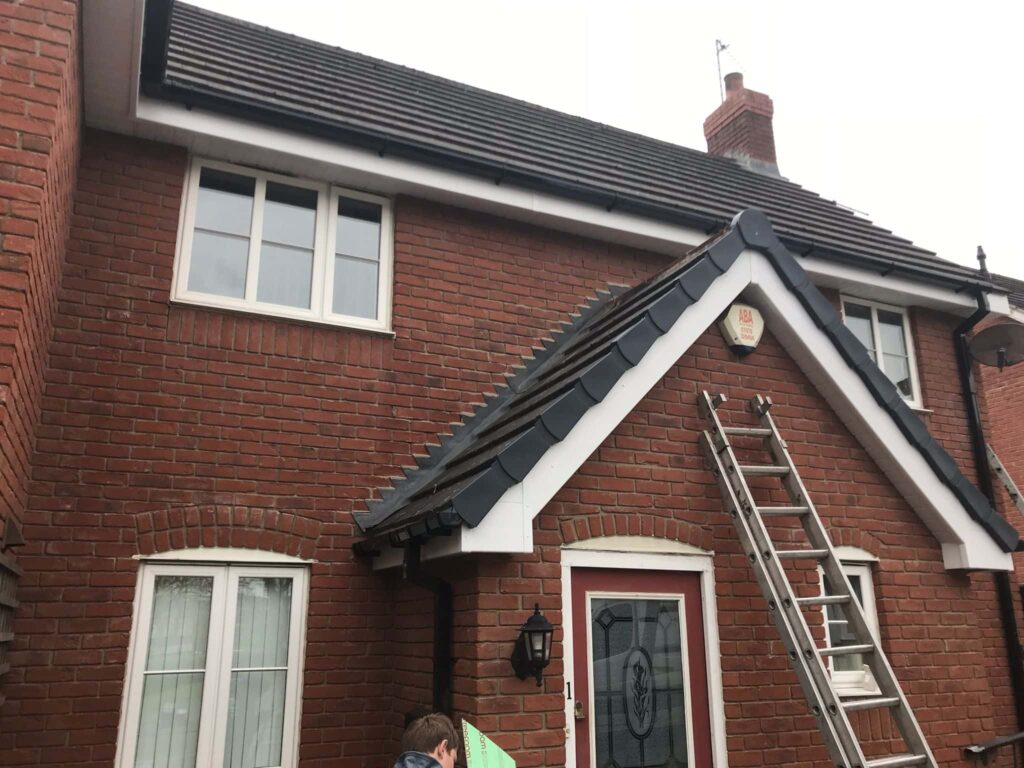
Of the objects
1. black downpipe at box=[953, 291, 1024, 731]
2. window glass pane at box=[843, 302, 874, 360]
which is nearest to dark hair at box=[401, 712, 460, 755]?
black downpipe at box=[953, 291, 1024, 731]

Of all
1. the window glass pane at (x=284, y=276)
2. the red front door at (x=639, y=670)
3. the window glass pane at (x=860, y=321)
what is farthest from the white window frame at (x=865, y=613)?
the window glass pane at (x=284, y=276)

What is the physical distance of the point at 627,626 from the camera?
17.0 feet

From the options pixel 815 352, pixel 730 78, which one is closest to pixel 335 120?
pixel 815 352

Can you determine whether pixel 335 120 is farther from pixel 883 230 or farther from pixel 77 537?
pixel 883 230

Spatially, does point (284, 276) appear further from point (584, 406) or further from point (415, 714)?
point (415, 714)

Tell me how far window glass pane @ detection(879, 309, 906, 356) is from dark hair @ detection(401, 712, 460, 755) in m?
7.70

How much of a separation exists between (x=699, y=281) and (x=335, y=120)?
3391mm

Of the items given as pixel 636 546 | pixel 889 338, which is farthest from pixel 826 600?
pixel 889 338

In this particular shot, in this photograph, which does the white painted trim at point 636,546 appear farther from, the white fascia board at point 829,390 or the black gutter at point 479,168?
the black gutter at point 479,168

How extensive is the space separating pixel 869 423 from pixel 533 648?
316 cm

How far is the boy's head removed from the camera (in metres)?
3.56

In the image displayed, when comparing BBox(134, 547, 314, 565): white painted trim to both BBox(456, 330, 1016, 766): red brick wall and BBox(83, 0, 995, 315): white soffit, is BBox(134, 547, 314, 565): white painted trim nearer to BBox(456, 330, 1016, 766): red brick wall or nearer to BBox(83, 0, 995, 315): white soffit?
BBox(456, 330, 1016, 766): red brick wall

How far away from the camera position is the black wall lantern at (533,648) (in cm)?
445

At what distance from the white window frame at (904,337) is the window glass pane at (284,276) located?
607 cm
